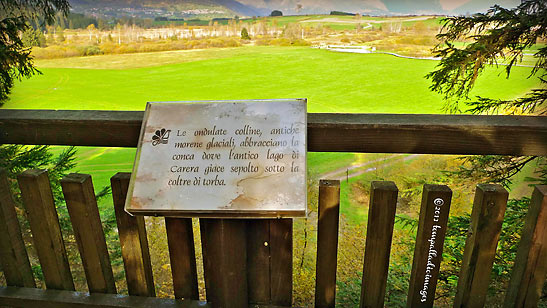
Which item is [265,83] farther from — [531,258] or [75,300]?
[531,258]

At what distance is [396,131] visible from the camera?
42.4 inches

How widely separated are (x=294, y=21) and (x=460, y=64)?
52.5 m

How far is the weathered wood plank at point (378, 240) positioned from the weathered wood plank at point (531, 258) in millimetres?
371

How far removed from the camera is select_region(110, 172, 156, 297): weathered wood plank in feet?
4.07

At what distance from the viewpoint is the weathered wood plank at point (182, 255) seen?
1.20m

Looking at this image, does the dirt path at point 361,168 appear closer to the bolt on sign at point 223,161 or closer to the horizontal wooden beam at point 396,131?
the horizontal wooden beam at point 396,131

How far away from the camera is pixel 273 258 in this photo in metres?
1.17

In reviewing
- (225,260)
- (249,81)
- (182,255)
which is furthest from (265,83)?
(225,260)

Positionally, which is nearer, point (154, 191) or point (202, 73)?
→ point (154, 191)

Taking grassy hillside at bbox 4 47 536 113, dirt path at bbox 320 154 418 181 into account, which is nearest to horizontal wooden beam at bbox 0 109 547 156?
dirt path at bbox 320 154 418 181

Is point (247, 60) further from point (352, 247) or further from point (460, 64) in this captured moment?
point (460, 64)

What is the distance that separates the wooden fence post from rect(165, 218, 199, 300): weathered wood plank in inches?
8.2

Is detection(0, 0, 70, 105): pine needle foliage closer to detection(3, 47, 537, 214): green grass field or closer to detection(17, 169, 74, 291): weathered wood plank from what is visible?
detection(17, 169, 74, 291): weathered wood plank

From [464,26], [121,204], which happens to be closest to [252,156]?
[121,204]
